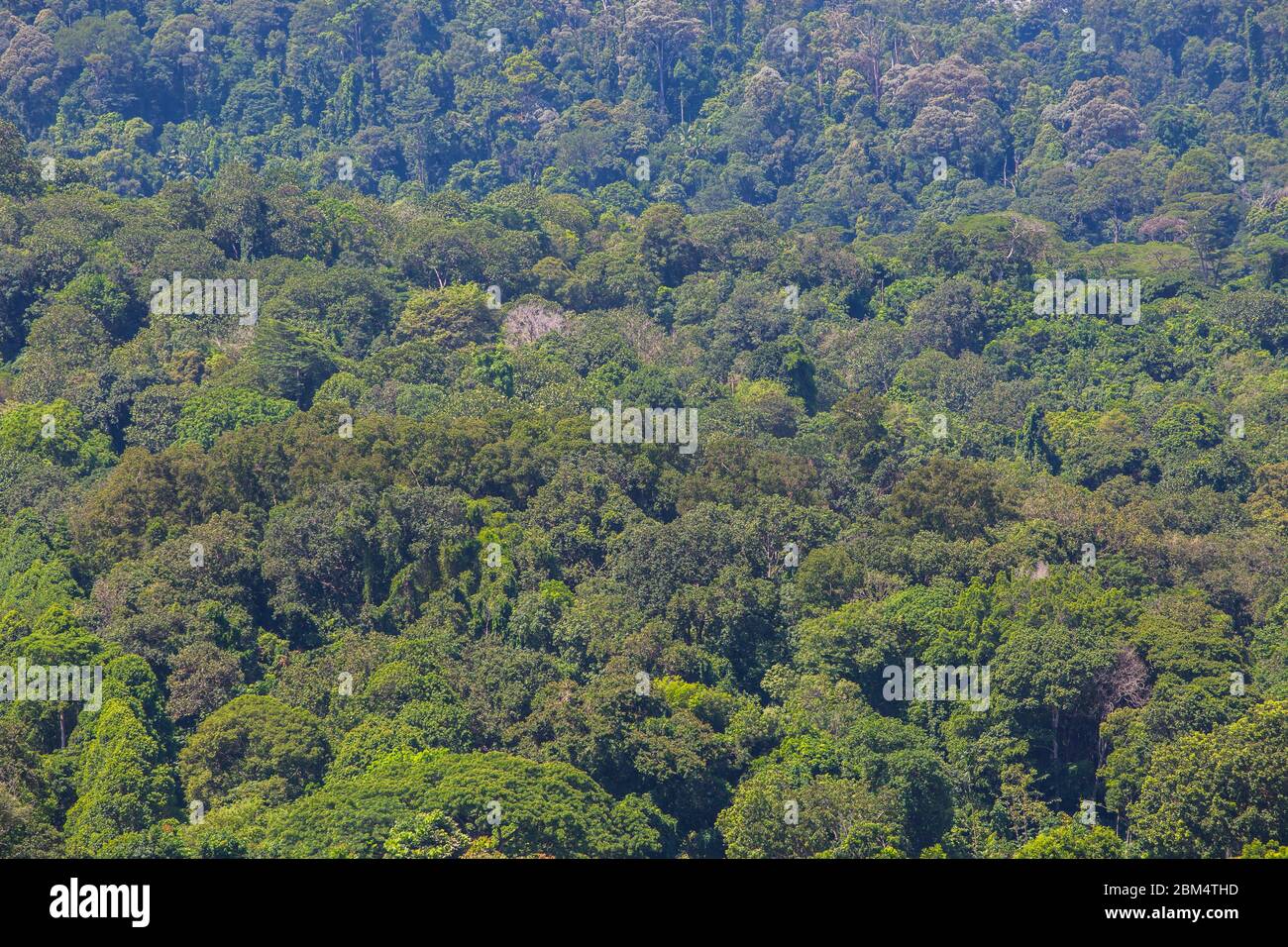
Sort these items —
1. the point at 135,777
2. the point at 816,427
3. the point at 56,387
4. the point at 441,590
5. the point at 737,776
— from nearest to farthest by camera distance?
the point at 135,777 < the point at 737,776 < the point at 441,590 < the point at 56,387 < the point at 816,427

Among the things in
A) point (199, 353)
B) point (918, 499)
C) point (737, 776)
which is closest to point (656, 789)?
point (737, 776)

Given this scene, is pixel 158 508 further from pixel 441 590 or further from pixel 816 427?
pixel 816 427

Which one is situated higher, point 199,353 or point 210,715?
point 199,353

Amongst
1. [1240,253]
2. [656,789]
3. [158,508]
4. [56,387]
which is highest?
[1240,253]

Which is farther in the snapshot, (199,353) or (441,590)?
(199,353)

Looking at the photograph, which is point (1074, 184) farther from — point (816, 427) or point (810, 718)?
point (810, 718)
